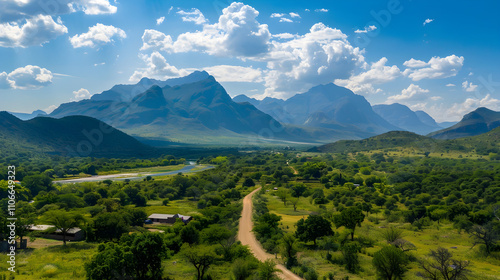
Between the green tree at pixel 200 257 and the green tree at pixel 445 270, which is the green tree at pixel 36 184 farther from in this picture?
the green tree at pixel 445 270

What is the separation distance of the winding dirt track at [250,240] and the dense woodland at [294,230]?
1.12 m

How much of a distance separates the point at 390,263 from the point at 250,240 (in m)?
22.5

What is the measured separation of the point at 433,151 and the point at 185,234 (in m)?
193

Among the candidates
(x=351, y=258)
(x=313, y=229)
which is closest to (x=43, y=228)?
(x=313, y=229)

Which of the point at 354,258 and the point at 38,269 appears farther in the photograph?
the point at 354,258

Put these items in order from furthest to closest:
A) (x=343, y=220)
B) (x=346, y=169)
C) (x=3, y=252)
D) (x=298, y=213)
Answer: (x=346, y=169) < (x=298, y=213) < (x=343, y=220) < (x=3, y=252)

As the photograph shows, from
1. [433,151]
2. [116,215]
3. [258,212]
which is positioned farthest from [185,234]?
[433,151]

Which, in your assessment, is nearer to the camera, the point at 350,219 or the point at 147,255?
the point at 147,255

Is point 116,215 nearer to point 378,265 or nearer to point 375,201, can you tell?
point 378,265

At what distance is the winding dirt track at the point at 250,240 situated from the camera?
1402 inches

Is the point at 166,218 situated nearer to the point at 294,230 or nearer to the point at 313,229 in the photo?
the point at 294,230

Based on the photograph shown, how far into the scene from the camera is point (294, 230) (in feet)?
176

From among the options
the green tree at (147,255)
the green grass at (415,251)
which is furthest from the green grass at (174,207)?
the green tree at (147,255)

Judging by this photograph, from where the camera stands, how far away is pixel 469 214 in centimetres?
5991
